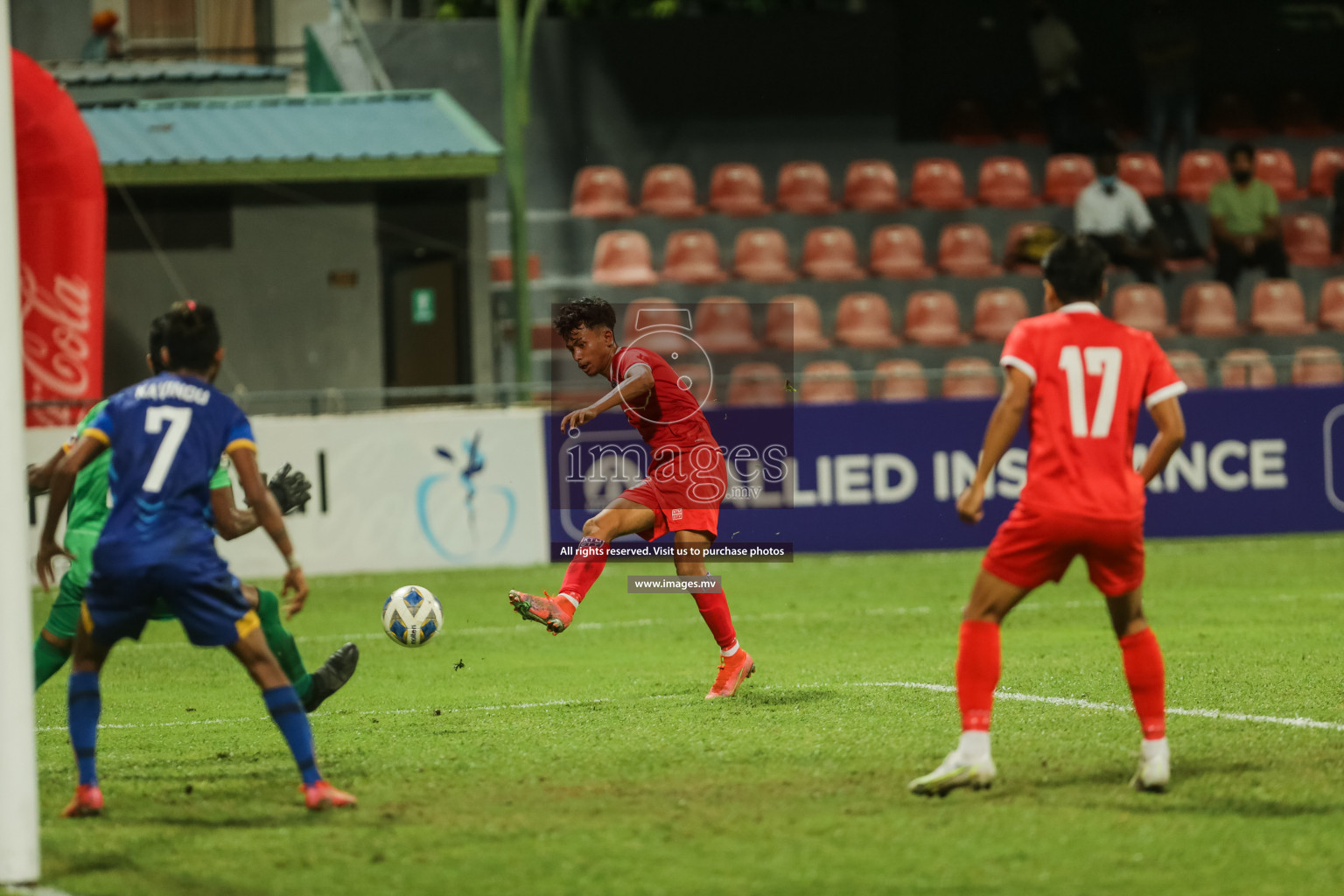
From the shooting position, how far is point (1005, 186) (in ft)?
70.2

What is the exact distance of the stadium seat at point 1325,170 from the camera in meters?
21.7

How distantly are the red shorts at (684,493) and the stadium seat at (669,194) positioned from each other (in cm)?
1300

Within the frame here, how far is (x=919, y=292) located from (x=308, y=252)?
24.5 feet

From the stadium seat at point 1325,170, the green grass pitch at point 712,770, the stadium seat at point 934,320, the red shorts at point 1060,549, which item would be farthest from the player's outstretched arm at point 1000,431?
the stadium seat at point 1325,170

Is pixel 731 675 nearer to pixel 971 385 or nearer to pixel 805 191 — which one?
pixel 971 385

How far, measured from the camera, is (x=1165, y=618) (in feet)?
36.7

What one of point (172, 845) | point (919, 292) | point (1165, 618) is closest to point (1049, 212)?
point (919, 292)

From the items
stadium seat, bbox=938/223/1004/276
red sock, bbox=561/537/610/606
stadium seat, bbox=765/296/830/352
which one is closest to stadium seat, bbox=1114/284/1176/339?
stadium seat, bbox=938/223/1004/276

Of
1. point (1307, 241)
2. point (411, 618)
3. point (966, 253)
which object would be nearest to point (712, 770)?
point (411, 618)

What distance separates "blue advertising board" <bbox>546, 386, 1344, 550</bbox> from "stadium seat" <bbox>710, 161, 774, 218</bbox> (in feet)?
19.7

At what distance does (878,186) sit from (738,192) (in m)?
1.83

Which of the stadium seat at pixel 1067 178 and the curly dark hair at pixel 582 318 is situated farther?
the stadium seat at pixel 1067 178

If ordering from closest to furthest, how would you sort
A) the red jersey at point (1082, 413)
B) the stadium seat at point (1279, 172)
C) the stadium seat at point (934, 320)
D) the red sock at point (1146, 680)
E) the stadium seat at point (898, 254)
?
the red jersey at point (1082, 413) < the red sock at point (1146, 680) < the stadium seat at point (934, 320) < the stadium seat at point (898, 254) < the stadium seat at point (1279, 172)

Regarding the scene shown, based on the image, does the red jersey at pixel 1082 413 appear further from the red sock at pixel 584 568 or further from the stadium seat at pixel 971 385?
the stadium seat at pixel 971 385
